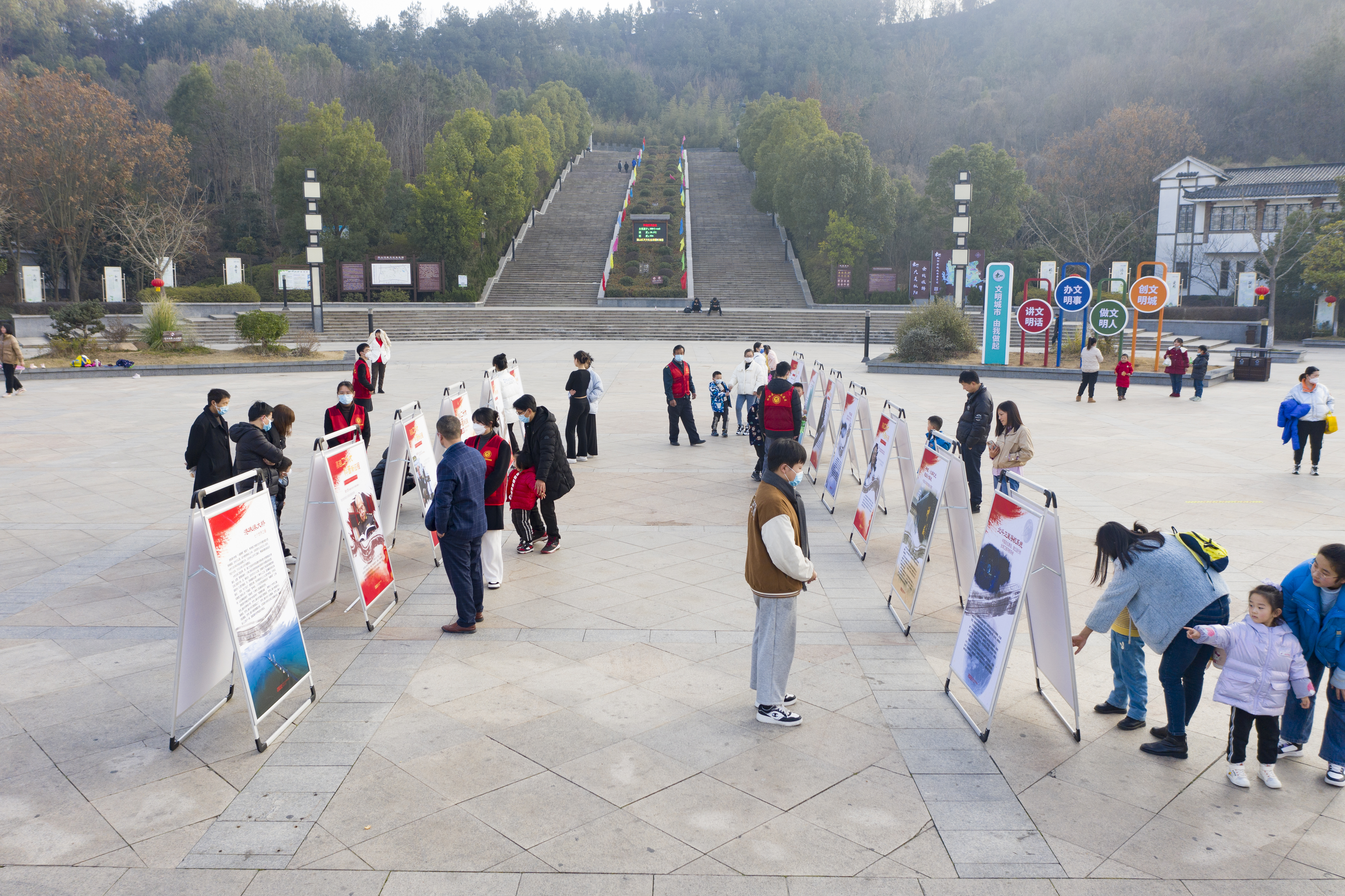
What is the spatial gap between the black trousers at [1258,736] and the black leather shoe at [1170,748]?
0.24 metres

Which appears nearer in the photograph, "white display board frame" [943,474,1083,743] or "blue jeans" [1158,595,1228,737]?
"blue jeans" [1158,595,1228,737]

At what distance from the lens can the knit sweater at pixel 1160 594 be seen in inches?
181

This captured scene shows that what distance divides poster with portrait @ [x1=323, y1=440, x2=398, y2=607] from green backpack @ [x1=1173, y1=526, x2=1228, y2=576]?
5375 millimetres

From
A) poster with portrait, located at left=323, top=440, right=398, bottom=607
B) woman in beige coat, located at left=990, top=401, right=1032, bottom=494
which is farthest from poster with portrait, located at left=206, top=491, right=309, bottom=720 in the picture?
woman in beige coat, located at left=990, top=401, right=1032, bottom=494

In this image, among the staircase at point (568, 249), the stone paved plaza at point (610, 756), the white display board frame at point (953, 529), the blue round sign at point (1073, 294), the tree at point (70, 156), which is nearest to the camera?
the stone paved plaza at point (610, 756)

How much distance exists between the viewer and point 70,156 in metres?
39.3

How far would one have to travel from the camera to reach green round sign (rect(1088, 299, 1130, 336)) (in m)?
24.1

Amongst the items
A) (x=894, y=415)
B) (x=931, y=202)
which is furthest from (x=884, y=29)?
(x=894, y=415)

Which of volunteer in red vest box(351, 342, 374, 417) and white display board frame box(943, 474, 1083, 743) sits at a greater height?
volunteer in red vest box(351, 342, 374, 417)

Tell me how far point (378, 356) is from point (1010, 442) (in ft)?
45.9

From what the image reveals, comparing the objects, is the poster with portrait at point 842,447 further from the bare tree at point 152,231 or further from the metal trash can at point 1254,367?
the bare tree at point 152,231

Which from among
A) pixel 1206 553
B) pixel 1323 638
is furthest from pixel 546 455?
pixel 1323 638

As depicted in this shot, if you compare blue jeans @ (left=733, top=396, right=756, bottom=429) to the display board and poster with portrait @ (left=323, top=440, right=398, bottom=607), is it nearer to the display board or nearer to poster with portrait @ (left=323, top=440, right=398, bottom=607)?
the display board

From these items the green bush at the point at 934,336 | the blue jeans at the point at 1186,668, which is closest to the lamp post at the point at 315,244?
the green bush at the point at 934,336
